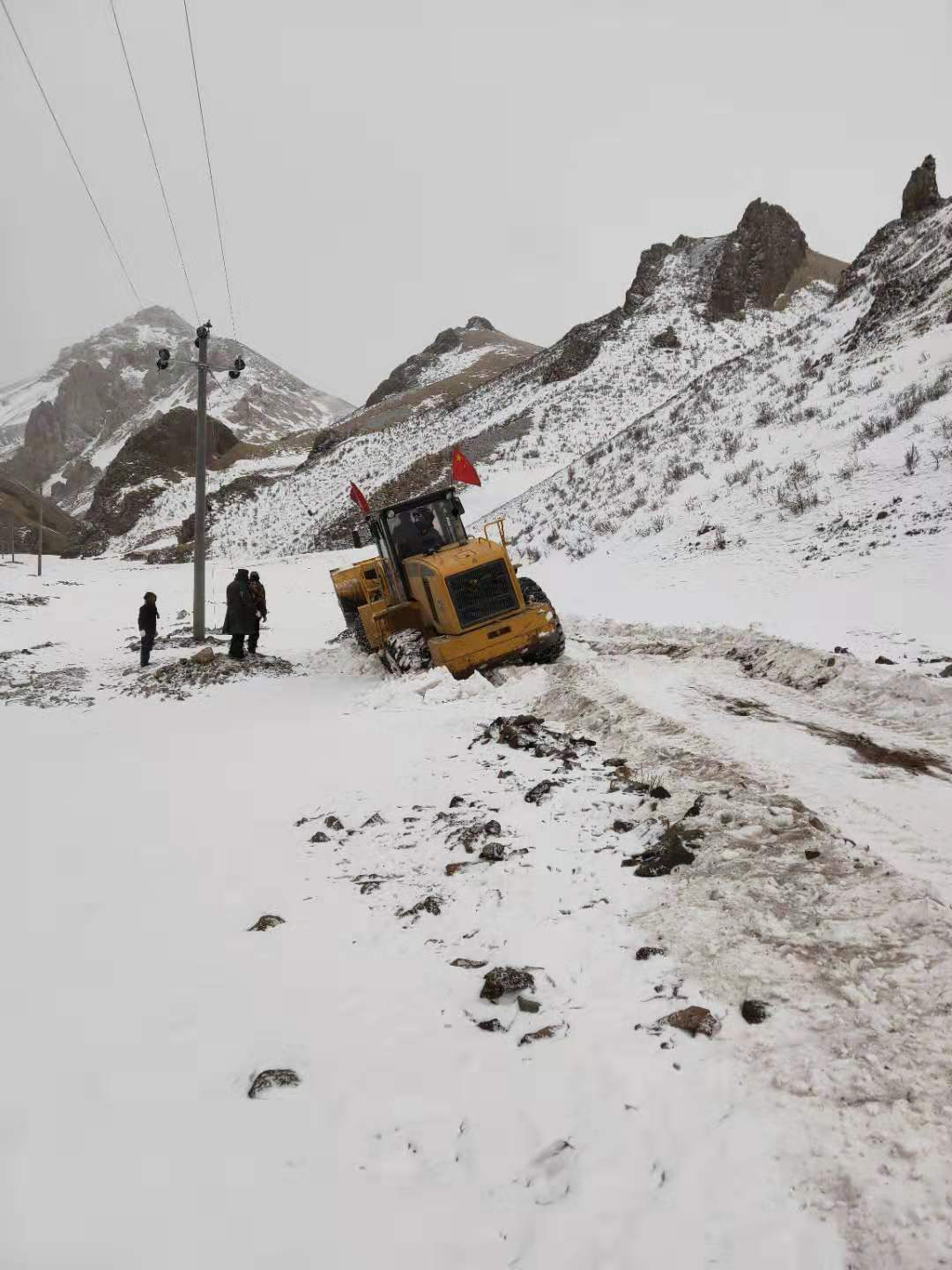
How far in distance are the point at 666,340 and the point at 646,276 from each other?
11488 mm

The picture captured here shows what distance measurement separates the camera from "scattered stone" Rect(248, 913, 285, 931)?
381 centimetres

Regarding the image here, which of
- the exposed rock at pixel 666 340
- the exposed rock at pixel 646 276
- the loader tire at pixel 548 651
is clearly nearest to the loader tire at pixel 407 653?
the loader tire at pixel 548 651

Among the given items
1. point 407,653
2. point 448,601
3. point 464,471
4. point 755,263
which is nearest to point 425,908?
point 448,601

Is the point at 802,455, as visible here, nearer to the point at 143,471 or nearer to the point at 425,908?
the point at 425,908

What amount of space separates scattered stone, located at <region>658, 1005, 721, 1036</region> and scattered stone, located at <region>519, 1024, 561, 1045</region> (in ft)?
1.52

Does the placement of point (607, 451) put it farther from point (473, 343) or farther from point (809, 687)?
point (473, 343)

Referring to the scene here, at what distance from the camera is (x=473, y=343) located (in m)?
80.4

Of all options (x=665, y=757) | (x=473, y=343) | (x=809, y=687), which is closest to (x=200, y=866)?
(x=665, y=757)

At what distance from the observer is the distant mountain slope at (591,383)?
3684 cm

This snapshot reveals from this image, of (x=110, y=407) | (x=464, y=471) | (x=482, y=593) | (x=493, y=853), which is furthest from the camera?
(x=110, y=407)

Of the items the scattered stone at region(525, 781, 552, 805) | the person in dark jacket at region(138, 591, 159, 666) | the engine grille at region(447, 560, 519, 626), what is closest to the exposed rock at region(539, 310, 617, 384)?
the person in dark jacket at region(138, 591, 159, 666)

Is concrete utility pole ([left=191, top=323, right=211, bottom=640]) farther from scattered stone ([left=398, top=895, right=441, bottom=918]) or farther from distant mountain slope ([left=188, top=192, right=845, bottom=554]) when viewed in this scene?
distant mountain slope ([left=188, top=192, right=845, bottom=554])

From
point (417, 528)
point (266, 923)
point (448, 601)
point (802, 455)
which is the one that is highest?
point (802, 455)

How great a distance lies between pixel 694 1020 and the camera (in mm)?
2686
